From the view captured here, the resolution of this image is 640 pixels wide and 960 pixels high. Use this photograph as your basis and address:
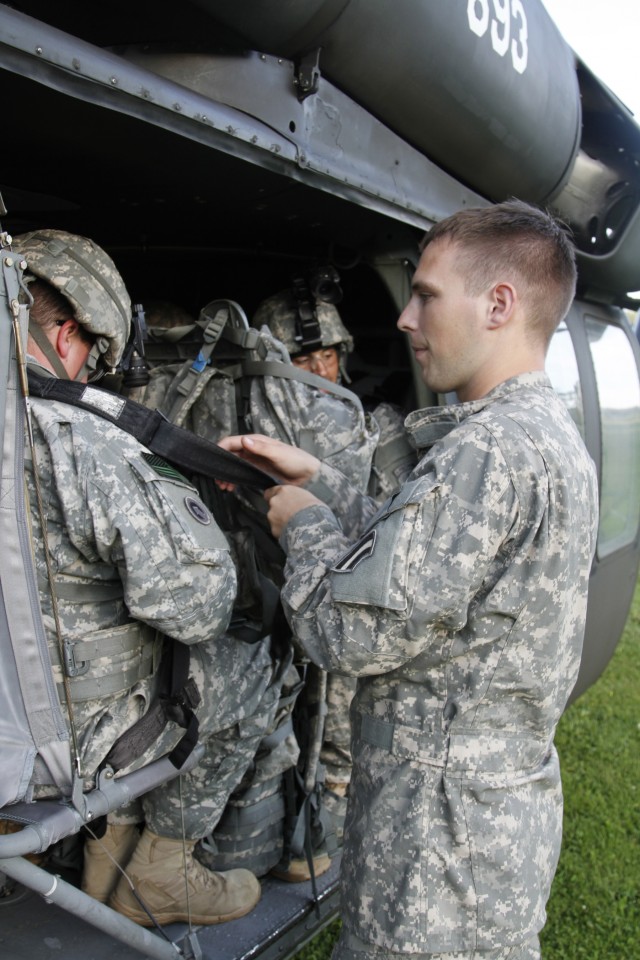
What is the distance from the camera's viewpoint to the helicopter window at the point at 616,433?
408 centimetres

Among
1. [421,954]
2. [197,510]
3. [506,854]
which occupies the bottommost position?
[421,954]

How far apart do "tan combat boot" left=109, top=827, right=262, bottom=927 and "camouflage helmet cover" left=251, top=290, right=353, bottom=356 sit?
1.64 m

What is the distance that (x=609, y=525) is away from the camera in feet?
13.4

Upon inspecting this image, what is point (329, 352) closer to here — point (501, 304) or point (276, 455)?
point (276, 455)

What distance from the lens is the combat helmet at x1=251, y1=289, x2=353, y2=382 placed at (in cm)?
301

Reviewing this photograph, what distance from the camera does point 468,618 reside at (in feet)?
5.00

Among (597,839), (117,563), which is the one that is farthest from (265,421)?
(597,839)

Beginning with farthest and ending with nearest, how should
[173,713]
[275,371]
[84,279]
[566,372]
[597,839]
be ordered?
1. [566,372]
2. [597,839]
3. [275,371]
4. [173,713]
5. [84,279]

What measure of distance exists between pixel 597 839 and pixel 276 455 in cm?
251

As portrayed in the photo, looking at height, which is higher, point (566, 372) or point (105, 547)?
point (566, 372)

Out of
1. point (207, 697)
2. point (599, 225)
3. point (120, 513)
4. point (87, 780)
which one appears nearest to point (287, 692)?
point (207, 697)

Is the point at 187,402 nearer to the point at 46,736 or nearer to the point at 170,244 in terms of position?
the point at 170,244

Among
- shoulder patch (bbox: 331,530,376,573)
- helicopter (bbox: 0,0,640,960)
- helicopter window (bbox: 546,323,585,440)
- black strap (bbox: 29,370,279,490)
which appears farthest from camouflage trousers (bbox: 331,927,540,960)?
helicopter window (bbox: 546,323,585,440)

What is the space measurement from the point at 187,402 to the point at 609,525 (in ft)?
8.02
